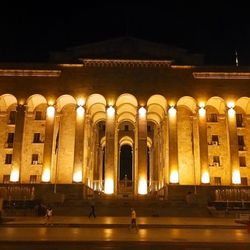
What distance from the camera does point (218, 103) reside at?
4919 cm

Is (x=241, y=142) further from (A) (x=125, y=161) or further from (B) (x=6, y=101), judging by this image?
(B) (x=6, y=101)

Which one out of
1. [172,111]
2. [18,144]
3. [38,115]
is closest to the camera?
[18,144]

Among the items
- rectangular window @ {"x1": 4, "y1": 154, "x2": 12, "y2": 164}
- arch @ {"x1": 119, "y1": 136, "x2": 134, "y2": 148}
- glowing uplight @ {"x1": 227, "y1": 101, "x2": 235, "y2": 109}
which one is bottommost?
rectangular window @ {"x1": 4, "y1": 154, "x2": 12, "y2": 164}

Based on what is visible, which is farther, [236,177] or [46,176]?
[236,177]

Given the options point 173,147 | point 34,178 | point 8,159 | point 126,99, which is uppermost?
point 126,99

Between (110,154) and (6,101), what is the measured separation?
1630 cm

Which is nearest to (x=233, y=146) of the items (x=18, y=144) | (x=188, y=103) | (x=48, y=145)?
(x=188, y=103)

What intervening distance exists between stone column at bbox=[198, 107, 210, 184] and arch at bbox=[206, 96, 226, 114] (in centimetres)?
276

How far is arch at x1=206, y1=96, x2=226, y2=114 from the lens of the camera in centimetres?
4716

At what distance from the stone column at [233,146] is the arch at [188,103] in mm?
4688

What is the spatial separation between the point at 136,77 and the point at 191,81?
23.5 feet

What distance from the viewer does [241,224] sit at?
86.1ft

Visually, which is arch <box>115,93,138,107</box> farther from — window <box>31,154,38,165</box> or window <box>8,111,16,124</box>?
window <box>8,111,16,124</box>

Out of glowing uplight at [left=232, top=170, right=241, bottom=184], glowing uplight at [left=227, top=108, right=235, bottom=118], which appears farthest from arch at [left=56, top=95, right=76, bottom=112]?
glowing uplight at [left=232, top=170, right=241, bottom=184]
